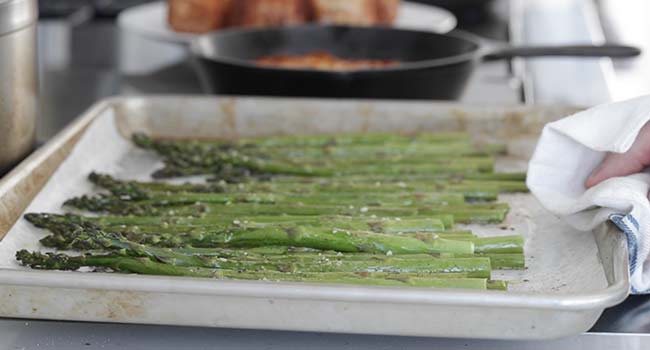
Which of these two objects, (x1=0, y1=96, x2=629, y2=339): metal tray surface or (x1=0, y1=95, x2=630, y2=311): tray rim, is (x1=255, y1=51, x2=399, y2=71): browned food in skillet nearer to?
(x1=0, y1=96, x2=629, y2=339): metal tray surface

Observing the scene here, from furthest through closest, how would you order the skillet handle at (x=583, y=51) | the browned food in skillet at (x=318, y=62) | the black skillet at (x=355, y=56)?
the browned food in skillet at (x=318, y=62) < the skillet handle at (x=583, y=51) < the black skillet at (x=355, y=56)

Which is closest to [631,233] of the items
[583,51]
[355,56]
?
[583,51]

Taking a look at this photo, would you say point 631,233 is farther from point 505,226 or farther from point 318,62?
point 318,62

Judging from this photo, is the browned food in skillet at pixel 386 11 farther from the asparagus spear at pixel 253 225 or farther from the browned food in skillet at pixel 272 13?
the asparagus spear at pixel 253 225

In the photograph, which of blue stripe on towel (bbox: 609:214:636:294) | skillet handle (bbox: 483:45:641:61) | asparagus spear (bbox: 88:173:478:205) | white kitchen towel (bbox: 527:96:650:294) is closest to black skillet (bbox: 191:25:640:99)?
skillet handle (bbox: 483:45:641:61)

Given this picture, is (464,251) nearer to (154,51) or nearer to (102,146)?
(102,146)

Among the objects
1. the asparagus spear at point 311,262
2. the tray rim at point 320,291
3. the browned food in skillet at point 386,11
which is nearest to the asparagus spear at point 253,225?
the asparagus spear at point 311,262

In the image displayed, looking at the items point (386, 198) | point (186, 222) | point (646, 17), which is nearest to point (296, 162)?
point (386, 198)
